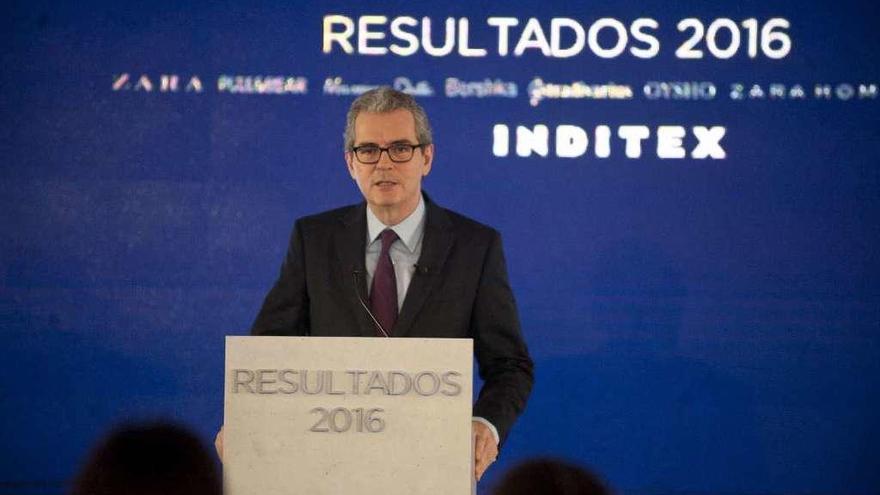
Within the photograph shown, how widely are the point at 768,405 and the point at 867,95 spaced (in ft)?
4.21

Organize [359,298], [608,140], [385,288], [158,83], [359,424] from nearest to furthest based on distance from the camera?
[359,424] → [359,298] → [385,288] → [608,140] → [158,83]

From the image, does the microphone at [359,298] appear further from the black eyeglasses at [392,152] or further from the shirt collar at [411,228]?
the black eyeglasses at [392,152]

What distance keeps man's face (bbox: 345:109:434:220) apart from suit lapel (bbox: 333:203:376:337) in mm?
80

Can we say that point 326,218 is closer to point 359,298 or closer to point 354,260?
point 354,260

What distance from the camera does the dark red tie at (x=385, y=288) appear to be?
352 centimetres

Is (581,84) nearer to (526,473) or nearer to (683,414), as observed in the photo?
(683,414)

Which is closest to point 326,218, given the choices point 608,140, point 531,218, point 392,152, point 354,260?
point 354,260

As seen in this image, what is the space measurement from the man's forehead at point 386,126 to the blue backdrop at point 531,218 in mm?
1388

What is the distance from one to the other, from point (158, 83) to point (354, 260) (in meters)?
1.86

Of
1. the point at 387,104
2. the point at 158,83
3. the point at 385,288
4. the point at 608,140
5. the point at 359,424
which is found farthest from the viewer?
the point at 158,83

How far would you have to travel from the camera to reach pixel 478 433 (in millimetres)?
2467

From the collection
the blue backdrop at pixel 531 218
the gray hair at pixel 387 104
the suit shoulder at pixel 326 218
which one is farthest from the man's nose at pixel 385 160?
the blue backdrop at pixel 531 218

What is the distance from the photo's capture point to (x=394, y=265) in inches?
140

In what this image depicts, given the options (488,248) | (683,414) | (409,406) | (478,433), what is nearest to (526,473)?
(409,406)
